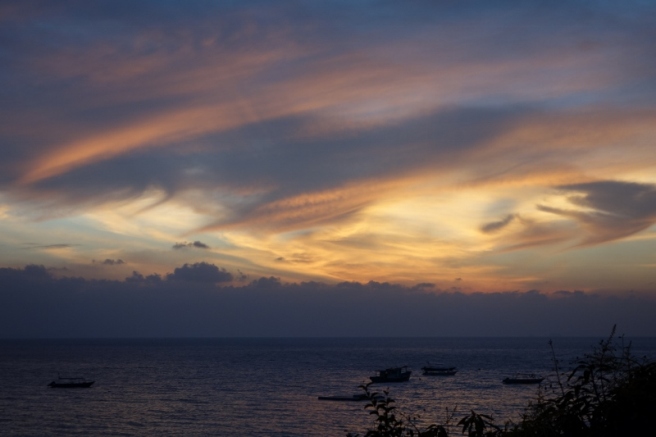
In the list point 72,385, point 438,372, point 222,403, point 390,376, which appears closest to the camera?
point 222,403

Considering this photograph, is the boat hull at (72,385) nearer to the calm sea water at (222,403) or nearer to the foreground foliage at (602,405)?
the calm sea water at (222,403)

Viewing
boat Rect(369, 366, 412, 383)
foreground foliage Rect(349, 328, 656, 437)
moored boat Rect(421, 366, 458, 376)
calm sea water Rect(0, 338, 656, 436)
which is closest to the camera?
foreground foliage Rect(349, 328, 656, 437)

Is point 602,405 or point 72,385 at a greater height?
point 602,405

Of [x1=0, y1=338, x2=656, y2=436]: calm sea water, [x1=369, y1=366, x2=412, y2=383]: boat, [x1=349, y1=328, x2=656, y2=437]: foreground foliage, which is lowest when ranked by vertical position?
[x1=0, y1=338, x2=656, y2=436]: calm sea water

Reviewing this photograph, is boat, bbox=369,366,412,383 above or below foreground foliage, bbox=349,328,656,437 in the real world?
below

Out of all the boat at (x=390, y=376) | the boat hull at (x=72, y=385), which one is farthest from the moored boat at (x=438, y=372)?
the boat hull at (x=72, y=385)

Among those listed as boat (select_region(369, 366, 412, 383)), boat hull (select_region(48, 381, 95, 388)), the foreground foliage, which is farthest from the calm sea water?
the foreground foliage

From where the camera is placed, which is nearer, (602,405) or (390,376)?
(602,405)

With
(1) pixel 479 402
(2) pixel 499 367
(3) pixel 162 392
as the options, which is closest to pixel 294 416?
(1) pixel 479 402

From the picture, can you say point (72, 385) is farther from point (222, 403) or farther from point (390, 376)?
point (390, 376)

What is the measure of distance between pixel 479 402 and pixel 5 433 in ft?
169

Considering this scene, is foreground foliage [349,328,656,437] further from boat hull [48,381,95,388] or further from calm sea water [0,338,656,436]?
boat hull [48,381,95,388]

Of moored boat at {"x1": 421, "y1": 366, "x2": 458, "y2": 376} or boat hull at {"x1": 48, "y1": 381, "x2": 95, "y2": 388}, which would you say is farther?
moored boat at {"x1": 421, "y1": 366, "x2": 458, "y2": 376}

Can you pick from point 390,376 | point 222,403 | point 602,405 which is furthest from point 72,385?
point 602,405
